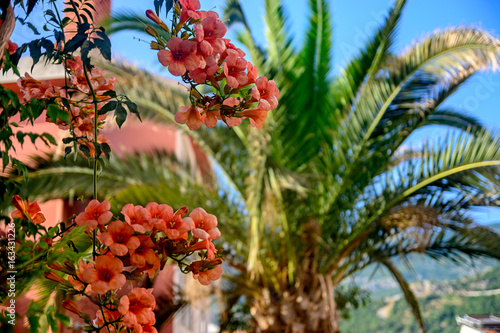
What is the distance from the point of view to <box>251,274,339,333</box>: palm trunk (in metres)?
3.87

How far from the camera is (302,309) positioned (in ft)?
12.7

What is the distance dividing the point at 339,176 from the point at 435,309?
21.1ft

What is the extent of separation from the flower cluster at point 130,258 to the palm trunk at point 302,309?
322 centimetres

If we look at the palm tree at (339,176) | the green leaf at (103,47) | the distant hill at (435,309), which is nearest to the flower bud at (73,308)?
the green leaf at (103,47)

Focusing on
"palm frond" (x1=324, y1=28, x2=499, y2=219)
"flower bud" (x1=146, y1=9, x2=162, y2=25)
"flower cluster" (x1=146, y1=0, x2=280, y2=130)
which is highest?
"palm frond" (x1=324, y1=28, x2=499, y2=219)

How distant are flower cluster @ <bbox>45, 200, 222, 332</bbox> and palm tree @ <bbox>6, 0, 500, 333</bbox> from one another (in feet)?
8.60

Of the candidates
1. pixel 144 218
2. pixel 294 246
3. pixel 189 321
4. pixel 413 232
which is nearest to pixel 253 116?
pixel 144 218

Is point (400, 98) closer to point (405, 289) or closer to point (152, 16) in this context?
point (405, 289)

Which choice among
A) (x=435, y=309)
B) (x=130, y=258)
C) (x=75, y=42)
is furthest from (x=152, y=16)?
(x=435, y=309)

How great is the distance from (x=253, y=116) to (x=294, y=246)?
10.6ft

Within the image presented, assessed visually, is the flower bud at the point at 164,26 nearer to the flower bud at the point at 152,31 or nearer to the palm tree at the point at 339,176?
the flower bud at the point at 152,31

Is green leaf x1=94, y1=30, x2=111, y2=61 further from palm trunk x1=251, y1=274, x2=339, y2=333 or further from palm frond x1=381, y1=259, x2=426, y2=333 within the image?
palm frond x1=381, y1=259, x2=426, y2=333

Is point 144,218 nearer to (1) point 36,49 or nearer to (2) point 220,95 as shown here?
(2) point 220,95

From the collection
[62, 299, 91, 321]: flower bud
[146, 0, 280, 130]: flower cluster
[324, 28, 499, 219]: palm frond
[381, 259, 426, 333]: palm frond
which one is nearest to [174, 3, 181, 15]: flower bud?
[146, 0, 280, 130]: flower cluster
